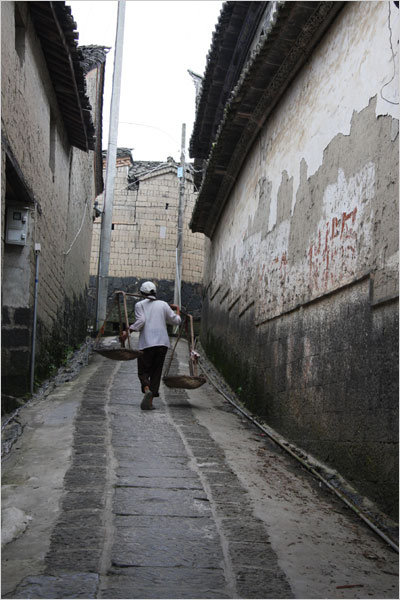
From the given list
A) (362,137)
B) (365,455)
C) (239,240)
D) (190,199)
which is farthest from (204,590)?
(190,199)

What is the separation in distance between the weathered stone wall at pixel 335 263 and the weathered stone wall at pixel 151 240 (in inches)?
529

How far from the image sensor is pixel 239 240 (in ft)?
32.5

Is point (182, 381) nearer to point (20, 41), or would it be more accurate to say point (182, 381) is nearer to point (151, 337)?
point (151, 337)

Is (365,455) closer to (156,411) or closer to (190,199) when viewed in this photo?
(156,411)

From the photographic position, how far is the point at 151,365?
7441mm

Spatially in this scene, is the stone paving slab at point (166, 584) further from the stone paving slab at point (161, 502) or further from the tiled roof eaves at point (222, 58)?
the tiled roof eaves at point (222, 58)

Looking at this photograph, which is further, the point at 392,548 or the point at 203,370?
the point at 203,370

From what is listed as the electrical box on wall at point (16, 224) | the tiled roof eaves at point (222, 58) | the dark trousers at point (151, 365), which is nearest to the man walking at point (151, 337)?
the dark trousers at point (151, 365)

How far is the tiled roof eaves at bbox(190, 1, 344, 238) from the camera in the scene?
5969 millimetres

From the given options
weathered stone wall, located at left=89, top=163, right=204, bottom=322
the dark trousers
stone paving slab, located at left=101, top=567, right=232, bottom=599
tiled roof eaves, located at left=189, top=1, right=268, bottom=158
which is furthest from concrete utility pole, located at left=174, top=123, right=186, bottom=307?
stone paving slab, located at left=101, top=567, right=232, bottom=599

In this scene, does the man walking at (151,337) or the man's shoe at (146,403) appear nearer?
the man's shoe at (146,403)

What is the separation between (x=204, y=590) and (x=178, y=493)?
130cm

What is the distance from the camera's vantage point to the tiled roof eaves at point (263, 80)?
5969 mm

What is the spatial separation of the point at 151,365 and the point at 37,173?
2.73 metres
